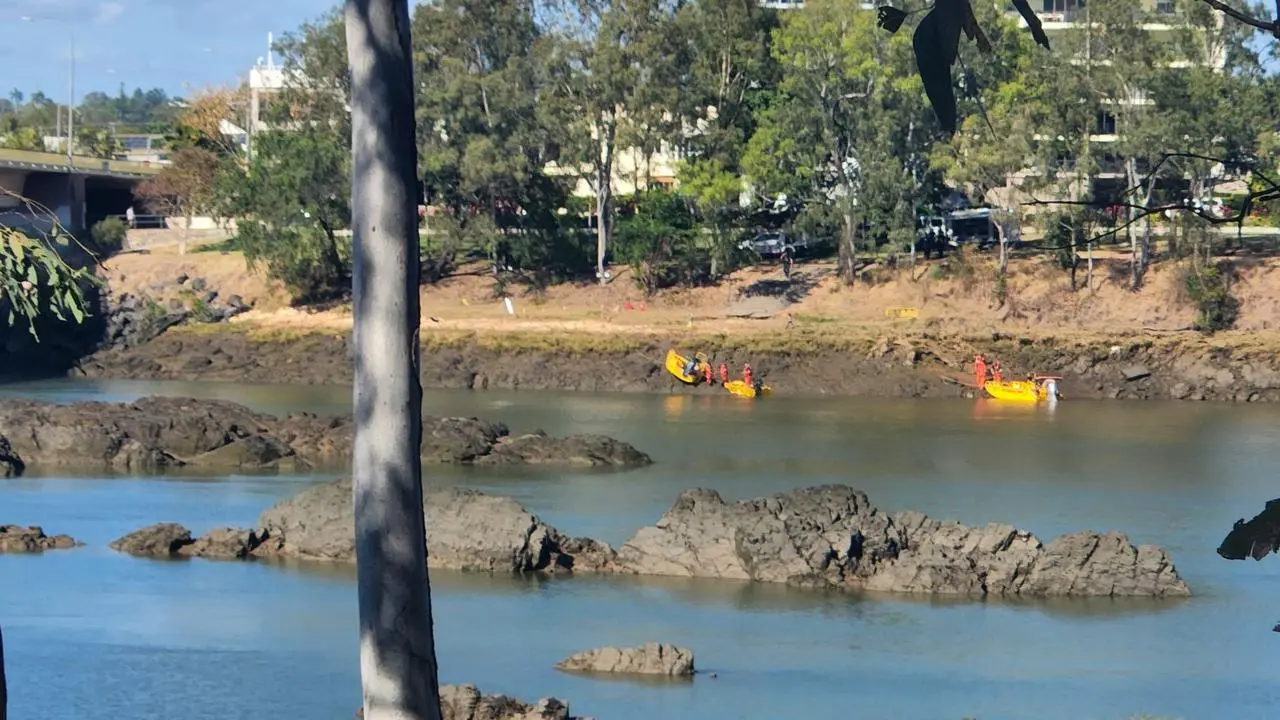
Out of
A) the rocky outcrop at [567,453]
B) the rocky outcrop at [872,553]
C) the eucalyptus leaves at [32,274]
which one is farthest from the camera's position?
the rocky outcrop at [567,453]

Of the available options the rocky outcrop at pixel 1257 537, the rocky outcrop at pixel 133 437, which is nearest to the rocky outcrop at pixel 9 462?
the rocky outcrop at pixel 133 437

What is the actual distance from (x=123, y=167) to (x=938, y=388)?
33315 mm

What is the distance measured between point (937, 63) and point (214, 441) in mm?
24016

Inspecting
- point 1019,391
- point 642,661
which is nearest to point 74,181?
point 1019,391

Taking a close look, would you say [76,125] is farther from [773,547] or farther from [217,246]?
[773,547]

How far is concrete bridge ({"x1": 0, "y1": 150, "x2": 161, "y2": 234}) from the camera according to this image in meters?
50.2

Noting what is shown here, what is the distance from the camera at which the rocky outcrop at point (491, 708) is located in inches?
460

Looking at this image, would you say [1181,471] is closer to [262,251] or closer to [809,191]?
[809,191]

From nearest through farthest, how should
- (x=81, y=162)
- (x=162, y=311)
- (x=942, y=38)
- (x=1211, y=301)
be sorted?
(x=942, y=38) → (x=1211, y=301) → (x=162, y=311) → (x=81, y=162)

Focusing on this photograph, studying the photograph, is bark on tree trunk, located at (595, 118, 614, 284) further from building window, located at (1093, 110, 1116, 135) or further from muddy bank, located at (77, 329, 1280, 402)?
building window, located at (1093, 110, 1116, 135)

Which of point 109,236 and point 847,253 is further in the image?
point 109,236

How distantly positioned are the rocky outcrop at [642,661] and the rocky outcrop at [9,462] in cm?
1418

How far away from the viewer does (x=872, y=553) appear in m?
18.3

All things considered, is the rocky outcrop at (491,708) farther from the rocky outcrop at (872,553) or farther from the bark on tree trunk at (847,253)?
the bark on tree trunk at (847,253)
